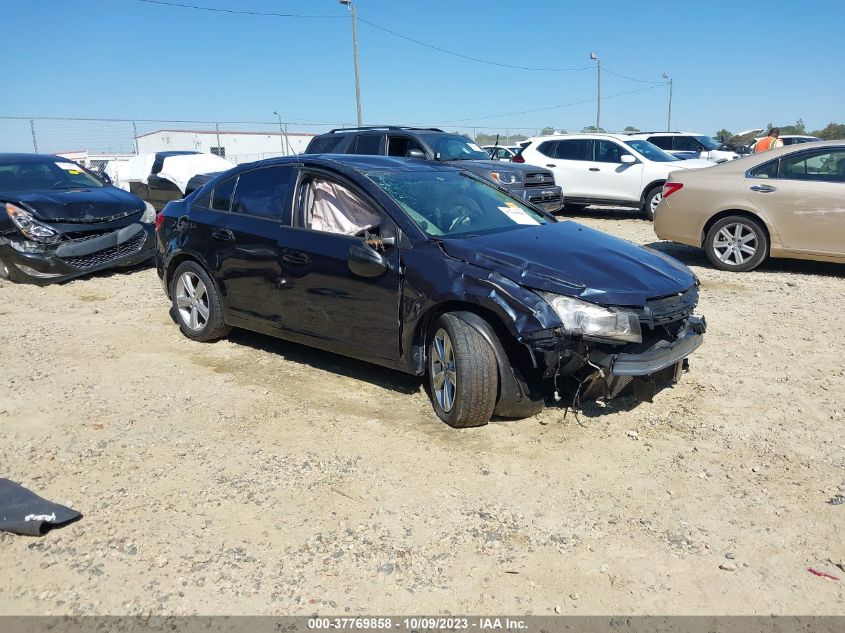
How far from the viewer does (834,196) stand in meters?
7.69

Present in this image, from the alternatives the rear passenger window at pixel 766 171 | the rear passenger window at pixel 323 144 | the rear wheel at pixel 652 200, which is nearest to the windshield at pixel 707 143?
the rear wheel at pixel 652 200

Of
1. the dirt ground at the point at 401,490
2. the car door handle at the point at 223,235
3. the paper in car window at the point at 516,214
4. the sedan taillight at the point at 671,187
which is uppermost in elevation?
the sedan taillight at the point at 671,187

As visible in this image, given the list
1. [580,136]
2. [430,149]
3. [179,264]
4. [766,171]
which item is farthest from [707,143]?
[179,264]

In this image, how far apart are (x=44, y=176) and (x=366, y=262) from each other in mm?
7050

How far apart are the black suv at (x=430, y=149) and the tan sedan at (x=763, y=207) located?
269 centimetres

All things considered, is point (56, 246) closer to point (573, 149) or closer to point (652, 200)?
point (573, 149)

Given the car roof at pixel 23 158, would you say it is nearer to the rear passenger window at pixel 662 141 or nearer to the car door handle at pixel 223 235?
the car door handle at pixel 223 235

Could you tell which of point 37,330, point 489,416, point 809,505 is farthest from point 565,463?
point 37,330

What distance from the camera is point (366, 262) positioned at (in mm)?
4348

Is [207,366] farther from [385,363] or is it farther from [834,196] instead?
[834,196]

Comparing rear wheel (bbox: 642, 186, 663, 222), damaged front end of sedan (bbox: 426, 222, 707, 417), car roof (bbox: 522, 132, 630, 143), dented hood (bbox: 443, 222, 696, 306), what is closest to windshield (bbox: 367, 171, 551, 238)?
dented hood (bbox: 443, 222, 696, 306)

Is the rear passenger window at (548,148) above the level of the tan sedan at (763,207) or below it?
above

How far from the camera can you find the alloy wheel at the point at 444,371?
4023mm

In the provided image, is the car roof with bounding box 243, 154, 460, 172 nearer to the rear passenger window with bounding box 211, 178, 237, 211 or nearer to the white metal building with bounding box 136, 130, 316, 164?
the rear passenger window with bounding box 211, 178, 237, 211
